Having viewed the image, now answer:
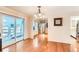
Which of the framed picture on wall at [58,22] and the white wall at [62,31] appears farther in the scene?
the framed picture on wall at [58,22]

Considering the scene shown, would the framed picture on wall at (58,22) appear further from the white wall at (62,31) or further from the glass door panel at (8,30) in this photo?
the glass door panel at (8,30)

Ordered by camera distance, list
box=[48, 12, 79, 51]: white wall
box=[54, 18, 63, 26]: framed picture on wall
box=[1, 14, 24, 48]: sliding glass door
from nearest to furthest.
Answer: box=[1, 14, 24, 48]: sliding glass door → box=[48, 12, 79, 51]: white wall → box=[54, 18, 63, 26]: framed picture on wall

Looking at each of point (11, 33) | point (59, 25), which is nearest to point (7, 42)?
point (11, 33)

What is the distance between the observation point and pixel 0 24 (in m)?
4.68

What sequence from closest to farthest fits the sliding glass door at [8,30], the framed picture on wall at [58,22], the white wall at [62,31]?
the sliding glass door at [8,30]
the white wall at [62,31]
the framed picture on wall at [58,22]

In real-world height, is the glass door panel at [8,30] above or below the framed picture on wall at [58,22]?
below

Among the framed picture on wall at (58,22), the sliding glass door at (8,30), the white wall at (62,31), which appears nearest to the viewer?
the sliding glass door at (8,30)

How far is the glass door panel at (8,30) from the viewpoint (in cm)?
529

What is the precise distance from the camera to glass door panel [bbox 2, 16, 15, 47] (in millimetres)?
5285

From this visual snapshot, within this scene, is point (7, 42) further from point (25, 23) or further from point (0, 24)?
point (25, 23)

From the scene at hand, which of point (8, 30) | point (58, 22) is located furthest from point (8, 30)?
point (58, 22)

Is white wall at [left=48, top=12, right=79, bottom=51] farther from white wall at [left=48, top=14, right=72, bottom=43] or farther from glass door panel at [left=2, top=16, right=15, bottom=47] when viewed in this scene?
glass door panel at [left=2, top=16, right=15, bottom=47]

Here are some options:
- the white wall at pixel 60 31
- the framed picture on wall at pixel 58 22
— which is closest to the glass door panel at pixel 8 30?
the white wall at pixel 60 31

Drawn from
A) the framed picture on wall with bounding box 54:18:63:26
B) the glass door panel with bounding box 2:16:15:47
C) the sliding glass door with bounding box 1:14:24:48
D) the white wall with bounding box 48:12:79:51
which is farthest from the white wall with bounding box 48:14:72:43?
the glass door panel with bounding box 2:16:15:47
